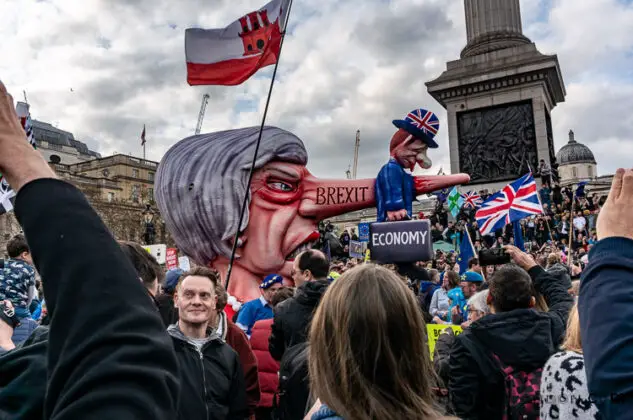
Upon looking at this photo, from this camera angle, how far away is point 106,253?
0.89 metres

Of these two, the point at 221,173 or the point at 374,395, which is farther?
the point at 221,173

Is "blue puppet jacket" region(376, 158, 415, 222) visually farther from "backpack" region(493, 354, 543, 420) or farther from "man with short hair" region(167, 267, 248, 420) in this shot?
"backpack" region(493, 354, 543, 420)

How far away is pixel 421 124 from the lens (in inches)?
369

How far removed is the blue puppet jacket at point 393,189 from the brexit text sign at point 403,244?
233 centimetres

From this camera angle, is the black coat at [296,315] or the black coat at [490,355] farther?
the black coat at [296,315]

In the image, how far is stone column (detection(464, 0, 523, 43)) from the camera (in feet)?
70.7

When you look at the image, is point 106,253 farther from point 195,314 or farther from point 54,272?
point 195,314

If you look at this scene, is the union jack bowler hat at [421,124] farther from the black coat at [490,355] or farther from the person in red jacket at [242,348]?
the black coat at [490,355]

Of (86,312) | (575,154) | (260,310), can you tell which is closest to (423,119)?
(260,310)

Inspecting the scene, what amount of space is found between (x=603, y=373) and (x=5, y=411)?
1239 millimetres

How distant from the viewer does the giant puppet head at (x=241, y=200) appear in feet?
29.1

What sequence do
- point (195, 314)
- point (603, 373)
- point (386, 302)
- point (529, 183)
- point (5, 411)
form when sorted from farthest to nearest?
point (529, 183) < point (195, 314) < point (386, 302) < point (603, 373) < point (5, 411)

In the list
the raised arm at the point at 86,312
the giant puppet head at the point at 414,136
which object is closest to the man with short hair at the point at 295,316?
the raised arm at the point at 86,312

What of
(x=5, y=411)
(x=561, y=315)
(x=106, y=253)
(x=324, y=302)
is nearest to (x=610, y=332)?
(x=324, y=302)
